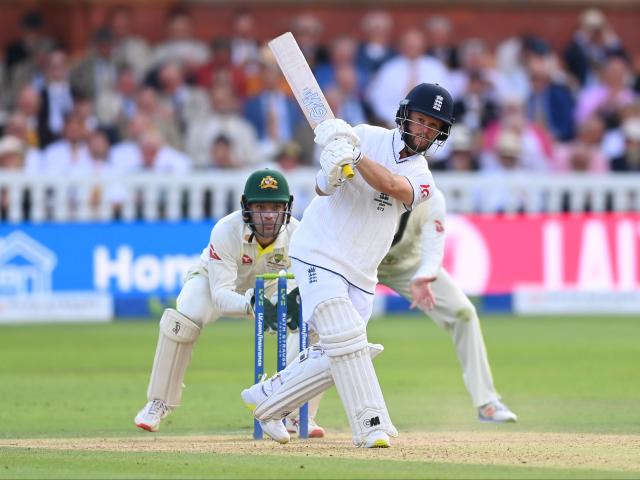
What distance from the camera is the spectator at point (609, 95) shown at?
1861 cm

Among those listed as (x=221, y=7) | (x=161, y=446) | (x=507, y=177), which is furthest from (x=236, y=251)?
(x=221, y=7)

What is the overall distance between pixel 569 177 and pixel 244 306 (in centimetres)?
939

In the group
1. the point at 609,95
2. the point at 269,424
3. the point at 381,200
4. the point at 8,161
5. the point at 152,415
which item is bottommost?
the point at 152,415

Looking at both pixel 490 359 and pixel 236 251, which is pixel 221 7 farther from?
pixel 236 251

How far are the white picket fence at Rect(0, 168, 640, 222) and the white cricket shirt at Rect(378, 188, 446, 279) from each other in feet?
19.8

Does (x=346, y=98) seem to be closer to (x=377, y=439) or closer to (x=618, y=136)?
(x=618, y=136)

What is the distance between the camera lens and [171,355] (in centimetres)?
885

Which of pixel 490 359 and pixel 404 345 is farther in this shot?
pixel 404 345

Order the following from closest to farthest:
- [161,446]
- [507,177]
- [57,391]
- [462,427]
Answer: [161,446], [462,427], [57,391], [507,177]

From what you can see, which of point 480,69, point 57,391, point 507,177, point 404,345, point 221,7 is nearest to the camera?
point 57,391

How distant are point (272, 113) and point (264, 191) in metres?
9.37

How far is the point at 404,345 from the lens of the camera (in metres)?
14.4

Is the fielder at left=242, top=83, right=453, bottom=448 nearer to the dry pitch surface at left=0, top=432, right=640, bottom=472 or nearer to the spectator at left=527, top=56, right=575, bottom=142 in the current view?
the dry pitch surface at left=0, top=432, right=640, bottom=472

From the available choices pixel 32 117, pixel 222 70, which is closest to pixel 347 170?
pixel 32 117
